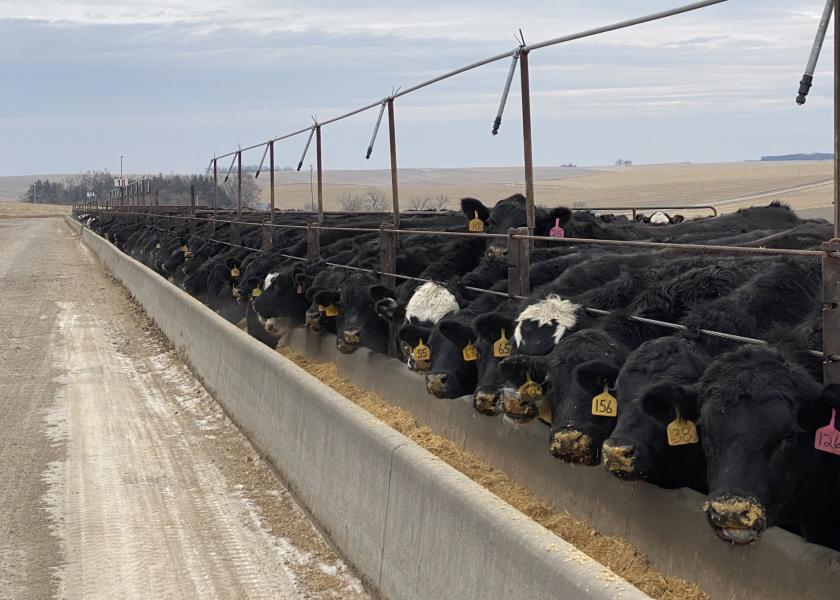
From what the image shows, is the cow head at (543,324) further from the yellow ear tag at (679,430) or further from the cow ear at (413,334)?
the yellow ear tag at (679,430)

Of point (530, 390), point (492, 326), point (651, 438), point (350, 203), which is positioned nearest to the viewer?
point (651, 438)

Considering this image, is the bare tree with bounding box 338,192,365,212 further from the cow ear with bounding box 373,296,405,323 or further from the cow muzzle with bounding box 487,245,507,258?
the cow ear with bounding box 373,296,405,323

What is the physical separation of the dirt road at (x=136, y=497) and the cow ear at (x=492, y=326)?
6.03ft

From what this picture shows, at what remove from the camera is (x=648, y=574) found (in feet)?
18.6

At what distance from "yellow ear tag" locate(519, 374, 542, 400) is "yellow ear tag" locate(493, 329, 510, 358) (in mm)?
833

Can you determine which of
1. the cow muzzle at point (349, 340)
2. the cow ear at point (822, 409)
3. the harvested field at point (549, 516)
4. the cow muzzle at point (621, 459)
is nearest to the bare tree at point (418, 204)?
the cow muzzle at point (349, 340)

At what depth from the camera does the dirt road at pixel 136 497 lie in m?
5.63

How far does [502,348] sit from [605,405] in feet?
5.76

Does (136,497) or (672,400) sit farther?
(136,497)

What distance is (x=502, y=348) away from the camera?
7699mm

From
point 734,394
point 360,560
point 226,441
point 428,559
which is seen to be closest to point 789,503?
point 734,394

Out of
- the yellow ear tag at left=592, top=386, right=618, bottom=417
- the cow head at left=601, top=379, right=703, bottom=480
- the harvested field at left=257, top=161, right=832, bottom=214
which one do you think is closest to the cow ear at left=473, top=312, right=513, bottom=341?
the yellow ear tag at left=592, top=386, right=618, bottom=417

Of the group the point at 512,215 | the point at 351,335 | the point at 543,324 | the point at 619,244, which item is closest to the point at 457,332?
the point at 543,324

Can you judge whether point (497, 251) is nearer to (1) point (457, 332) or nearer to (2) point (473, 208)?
(2) point (473, 208)
